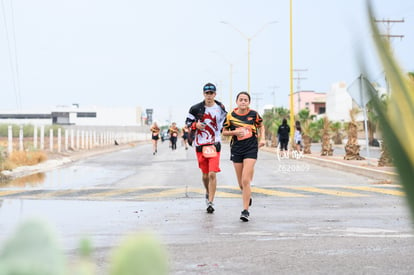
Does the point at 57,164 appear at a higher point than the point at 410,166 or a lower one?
lower

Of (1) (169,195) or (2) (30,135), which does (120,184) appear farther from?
(2) (30,135)

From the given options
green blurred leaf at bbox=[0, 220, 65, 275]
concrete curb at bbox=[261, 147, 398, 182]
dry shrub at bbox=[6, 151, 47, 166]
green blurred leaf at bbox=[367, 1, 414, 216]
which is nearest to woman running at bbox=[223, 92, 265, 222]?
concrete curb at bbox=[261, 147, 398, 182]

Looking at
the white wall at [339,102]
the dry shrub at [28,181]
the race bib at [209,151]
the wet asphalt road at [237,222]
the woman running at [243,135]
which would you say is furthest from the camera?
the white wall at [339,102]

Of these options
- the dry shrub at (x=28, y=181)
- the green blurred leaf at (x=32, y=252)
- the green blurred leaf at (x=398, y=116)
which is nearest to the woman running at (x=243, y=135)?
the dry shrub at (x=28, y=181)

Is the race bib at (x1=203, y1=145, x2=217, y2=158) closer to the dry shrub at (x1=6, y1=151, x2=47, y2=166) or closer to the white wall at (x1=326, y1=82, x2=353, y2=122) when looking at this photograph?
the dry shrub at (x1=6, y1=151, x2=47, y2=166)

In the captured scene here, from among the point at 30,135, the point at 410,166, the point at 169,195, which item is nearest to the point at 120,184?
the point at 169,195

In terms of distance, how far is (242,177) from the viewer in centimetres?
1002

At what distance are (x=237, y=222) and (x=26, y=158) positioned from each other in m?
17.6

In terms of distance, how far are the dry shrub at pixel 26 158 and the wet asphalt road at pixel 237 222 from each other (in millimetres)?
7596

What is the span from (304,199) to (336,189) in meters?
2.31

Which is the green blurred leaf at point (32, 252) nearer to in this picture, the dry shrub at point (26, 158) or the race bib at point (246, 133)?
the race bib at point (246, 133)

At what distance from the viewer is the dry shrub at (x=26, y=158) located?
25.0 m

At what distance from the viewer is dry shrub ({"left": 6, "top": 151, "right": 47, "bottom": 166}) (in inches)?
985

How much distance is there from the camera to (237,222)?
31.6 ft
